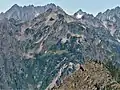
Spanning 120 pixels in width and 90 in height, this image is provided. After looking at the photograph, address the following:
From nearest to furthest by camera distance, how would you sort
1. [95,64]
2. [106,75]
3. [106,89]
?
[106,89] < [106,75] < [95,64]

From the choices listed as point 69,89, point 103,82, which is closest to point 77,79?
point 69,89

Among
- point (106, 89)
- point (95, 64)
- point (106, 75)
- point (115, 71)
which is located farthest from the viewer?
point (115, 71)

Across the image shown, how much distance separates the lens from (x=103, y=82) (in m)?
135

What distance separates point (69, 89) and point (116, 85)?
20.0m

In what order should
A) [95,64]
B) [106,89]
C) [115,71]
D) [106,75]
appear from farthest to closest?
[115,71], [95,64], [106,75], [106,89]

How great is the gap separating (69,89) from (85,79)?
6660 mm

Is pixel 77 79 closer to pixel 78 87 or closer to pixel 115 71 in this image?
pixel 78 87

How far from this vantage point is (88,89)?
136 m

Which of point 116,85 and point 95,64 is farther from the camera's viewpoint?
point 95,64

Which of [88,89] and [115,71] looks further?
[115,71]

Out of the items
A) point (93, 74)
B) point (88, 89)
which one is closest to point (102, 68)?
point (93, 74)

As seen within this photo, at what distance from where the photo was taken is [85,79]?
143 m

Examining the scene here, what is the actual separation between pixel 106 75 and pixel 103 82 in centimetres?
531

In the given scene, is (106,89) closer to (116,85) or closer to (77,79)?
(116,85)
